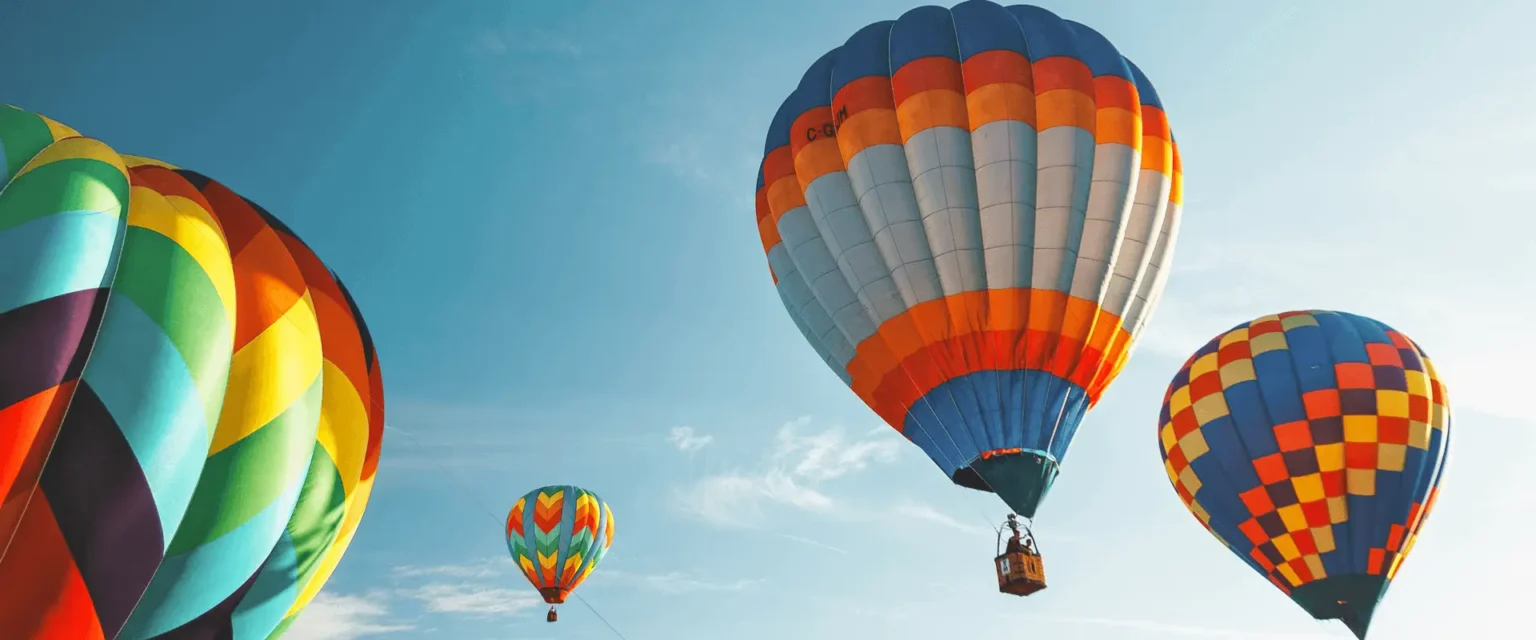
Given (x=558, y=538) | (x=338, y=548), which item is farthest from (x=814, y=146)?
(x=558, y=538)

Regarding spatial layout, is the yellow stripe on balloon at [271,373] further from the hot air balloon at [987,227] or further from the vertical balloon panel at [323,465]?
the hot air balloon at [987,227]

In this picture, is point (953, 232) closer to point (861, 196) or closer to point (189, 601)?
point (861, 196)

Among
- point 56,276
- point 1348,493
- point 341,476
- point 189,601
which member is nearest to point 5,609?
point 189,601

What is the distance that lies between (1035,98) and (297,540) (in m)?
9.13

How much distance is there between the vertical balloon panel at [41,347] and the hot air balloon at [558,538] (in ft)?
58.4

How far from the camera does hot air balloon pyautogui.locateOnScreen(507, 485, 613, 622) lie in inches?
819

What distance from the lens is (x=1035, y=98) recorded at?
35.4ft

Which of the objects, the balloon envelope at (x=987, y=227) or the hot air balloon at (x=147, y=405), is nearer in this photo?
the hot air balloon at (x=147, y=405)

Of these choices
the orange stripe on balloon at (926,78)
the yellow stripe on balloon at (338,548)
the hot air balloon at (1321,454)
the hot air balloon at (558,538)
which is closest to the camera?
the yellow stripe on balloon at (338,548)

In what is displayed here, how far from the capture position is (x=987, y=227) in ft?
34.0

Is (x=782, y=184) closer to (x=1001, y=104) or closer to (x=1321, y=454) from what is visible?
Result: (x=1001, y=104)

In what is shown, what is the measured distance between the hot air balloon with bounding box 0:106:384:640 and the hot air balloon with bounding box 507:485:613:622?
16.3 m

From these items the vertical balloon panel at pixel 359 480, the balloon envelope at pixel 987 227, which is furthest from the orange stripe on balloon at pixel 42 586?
the balloon envelope at pixel 987 227

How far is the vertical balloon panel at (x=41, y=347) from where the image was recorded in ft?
11.4
